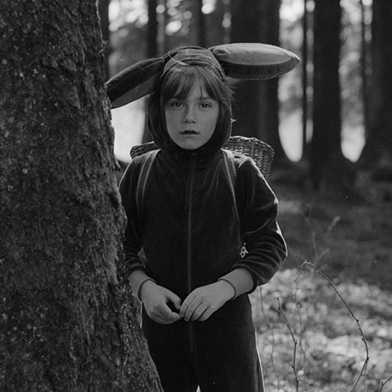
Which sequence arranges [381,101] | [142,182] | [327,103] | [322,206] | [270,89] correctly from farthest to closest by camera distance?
[270,89] < [381,101] < [327,103] < [322,206] < [142,182]

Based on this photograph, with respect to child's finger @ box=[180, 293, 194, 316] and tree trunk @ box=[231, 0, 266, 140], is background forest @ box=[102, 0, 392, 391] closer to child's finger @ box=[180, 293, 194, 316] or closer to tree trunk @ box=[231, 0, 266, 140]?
tree trunk @ box=[231, 0, 266, 140]

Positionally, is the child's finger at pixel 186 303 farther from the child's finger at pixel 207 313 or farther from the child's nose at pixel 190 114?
the child's nose at pixel 190 114

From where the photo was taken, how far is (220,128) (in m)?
2.43

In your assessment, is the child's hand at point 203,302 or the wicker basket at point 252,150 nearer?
the child's hand at point 203,302

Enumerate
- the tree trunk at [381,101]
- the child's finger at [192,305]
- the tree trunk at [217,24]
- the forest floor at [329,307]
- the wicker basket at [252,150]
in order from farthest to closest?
the tree trunk at [217,24], the tree trunk at [381,101], the forest floor at [329,307], the wicker basket at [252,150], the child's finger at [192,305]

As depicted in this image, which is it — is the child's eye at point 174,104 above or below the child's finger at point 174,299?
above

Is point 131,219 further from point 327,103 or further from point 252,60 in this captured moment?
point 327,103

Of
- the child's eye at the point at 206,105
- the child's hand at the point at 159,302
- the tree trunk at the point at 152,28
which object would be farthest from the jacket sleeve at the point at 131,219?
the tree trunk at the point at 152,28

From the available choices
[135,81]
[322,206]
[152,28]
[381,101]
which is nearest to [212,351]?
[135,81]

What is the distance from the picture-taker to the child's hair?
2373 millimetres

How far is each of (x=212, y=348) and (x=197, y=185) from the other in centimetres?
54

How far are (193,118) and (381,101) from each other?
50.1 feet

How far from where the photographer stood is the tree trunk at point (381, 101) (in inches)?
639

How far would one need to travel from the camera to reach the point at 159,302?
227cm
